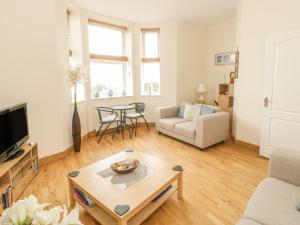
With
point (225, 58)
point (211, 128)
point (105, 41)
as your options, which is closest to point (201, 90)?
point (225, 58)

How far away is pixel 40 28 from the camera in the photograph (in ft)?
8.89

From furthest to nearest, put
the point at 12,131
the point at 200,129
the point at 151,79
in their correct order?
the point at 151,79 < the point at 200,129 < the point at 12,131

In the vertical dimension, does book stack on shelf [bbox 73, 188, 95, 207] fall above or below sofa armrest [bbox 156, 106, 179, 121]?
below

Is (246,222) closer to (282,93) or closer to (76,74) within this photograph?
(282,93)

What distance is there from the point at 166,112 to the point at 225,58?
2.13m

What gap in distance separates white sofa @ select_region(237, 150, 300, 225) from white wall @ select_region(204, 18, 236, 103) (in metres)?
3.46

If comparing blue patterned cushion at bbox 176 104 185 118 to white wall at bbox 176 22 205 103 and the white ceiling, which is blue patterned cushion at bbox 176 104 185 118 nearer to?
white wall at bbox 176 22 205 103

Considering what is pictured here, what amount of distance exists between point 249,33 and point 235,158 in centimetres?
220

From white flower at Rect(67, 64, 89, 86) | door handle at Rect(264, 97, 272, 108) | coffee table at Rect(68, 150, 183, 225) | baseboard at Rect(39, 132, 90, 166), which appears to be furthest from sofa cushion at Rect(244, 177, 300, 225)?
white flower at Rect(67, 64, 89, 86)

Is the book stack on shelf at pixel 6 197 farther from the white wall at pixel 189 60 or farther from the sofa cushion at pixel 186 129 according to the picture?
the white wall at pixel 189 60

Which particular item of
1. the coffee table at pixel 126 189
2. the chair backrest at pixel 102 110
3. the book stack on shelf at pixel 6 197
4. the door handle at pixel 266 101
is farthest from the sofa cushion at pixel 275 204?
the chair backrest at pixel 102 110

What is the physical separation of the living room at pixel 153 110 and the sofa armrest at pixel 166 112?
0.02 m

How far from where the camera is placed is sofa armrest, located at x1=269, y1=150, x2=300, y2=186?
59.4 inches

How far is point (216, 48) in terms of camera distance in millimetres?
4969
